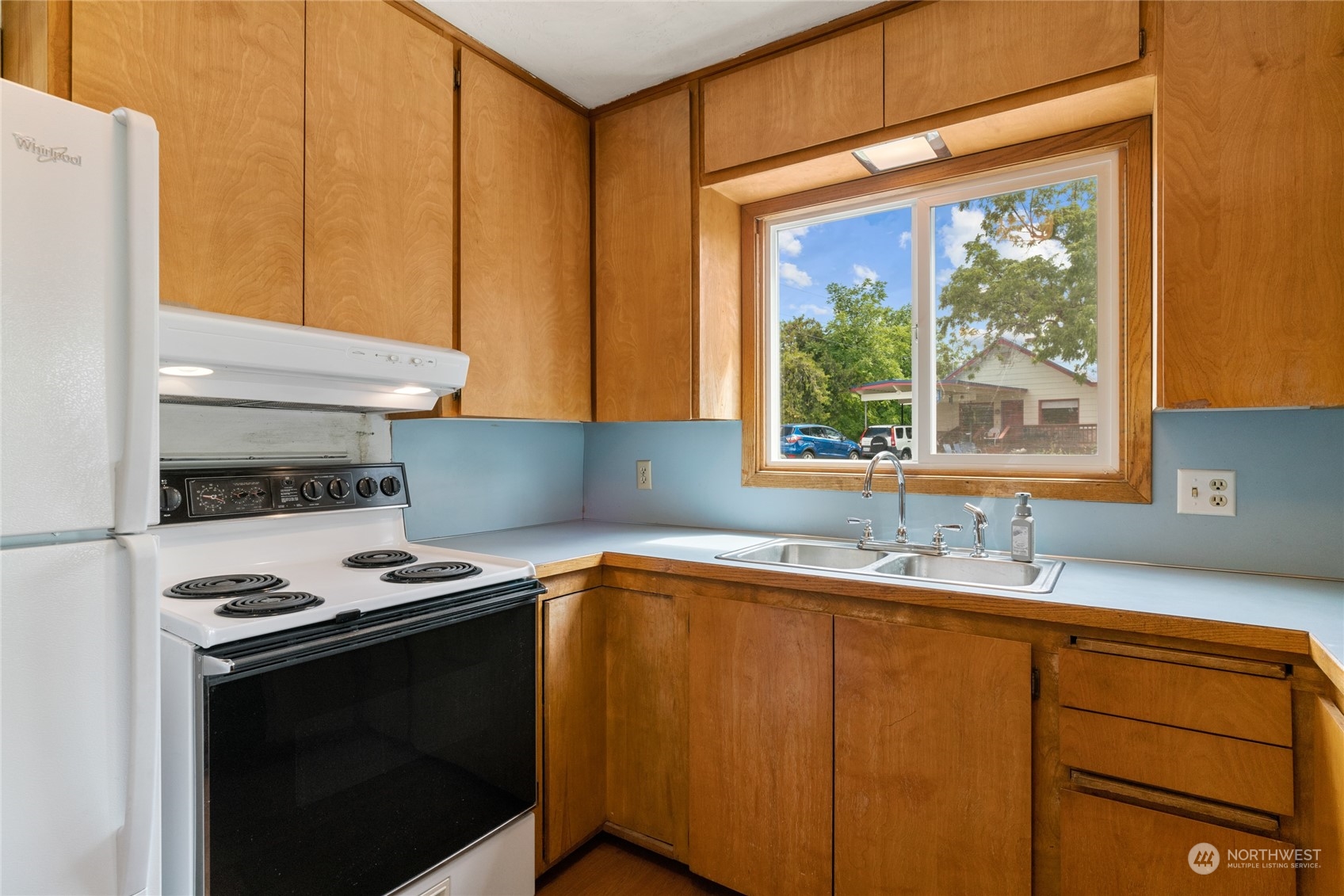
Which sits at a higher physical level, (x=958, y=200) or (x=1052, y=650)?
(x=958, y=200)

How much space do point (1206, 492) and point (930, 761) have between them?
97 cm

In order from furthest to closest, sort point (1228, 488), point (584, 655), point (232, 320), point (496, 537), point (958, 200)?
point (496, 537)
point (958, 200)
point (584, 655)
point (1228, 488)
point (232, 320)

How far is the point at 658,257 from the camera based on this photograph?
228 centimetres

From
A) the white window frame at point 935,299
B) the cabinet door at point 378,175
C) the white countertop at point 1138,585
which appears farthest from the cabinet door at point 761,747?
the cabinet door at point 378,175

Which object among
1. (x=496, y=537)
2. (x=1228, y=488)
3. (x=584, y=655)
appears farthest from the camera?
(x=496, y=537)

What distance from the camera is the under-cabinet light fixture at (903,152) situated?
1.89 m

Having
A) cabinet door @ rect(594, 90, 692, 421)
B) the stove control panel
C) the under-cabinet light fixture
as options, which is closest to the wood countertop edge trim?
cabinet door @ rect(594, 90, 692, 421)

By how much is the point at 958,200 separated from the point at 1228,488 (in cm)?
106

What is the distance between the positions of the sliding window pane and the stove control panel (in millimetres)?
1676

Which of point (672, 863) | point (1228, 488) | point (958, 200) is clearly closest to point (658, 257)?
point (958, 200)

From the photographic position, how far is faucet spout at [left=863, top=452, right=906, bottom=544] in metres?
1.97

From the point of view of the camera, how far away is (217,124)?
1.44m

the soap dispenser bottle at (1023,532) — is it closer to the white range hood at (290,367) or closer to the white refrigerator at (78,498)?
the white range hood at (290,367)

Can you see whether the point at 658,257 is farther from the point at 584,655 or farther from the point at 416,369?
the point at 584,655
